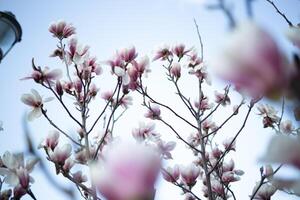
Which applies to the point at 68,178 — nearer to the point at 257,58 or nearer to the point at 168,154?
the point at 168,154

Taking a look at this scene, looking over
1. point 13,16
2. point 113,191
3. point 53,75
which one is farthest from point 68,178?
point 13,16

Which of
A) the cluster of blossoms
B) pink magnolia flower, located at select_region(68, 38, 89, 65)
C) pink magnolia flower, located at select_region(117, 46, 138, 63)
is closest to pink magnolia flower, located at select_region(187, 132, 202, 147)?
pink magnolia flower, located at select_region(117, 46, 138, 63)

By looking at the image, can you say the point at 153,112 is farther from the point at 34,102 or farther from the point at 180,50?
the point at 34,102

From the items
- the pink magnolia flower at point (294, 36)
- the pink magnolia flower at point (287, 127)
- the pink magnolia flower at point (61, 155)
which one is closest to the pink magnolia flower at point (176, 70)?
the pink magnolia flower at point (287, 127)

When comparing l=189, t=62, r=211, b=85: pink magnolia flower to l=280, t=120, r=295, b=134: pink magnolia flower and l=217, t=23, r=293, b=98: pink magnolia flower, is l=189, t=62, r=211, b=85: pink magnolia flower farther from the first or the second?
l=217, t=23, r=293, b=98: pink magnolia flower

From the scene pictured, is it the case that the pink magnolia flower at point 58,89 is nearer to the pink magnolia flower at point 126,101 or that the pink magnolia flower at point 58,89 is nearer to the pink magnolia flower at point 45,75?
the pink magnolia flower at point 45,75

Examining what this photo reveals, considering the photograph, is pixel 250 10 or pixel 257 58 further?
pixel 250 10
